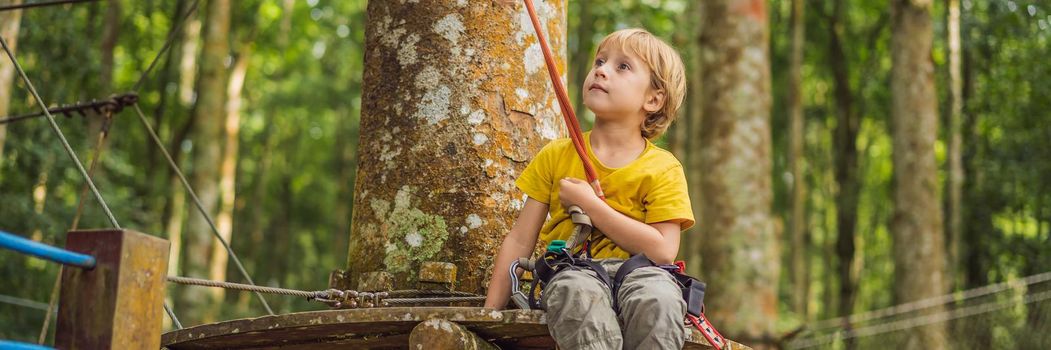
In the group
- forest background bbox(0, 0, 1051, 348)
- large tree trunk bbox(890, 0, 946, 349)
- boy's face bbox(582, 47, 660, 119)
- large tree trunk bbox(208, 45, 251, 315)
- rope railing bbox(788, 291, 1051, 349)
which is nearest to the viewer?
boy's face bbox(582, 47, 660, 119)

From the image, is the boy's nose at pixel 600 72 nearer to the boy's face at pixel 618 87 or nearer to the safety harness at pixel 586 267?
the boy's face at pixel 618 87

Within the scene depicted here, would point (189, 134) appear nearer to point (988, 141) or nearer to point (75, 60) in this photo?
point (75, 60)

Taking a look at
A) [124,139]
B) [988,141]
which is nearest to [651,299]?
[988,141]

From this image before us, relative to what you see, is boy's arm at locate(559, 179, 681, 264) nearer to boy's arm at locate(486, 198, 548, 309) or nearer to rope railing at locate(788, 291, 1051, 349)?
boy's arm at locate(486, 198, 548, 309)

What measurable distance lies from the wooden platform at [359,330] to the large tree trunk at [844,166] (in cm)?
1924

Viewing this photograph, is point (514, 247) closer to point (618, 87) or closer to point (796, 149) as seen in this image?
point (618, 87)

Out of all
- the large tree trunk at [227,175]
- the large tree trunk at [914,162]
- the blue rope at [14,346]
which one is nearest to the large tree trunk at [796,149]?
the large tree trunk at [914,162]

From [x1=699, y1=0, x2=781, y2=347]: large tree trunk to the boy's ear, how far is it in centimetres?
428

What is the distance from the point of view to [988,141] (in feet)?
56.0

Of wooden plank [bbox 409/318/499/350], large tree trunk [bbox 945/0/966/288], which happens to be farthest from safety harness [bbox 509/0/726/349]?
large tree trunk [bbox 945/0/966/288]

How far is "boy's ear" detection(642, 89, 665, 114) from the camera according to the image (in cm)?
312

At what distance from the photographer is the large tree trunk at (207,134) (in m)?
12.8

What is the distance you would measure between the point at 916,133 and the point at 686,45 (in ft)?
14.6

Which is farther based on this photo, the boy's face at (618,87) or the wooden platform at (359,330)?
the boy's face at (618,87)
